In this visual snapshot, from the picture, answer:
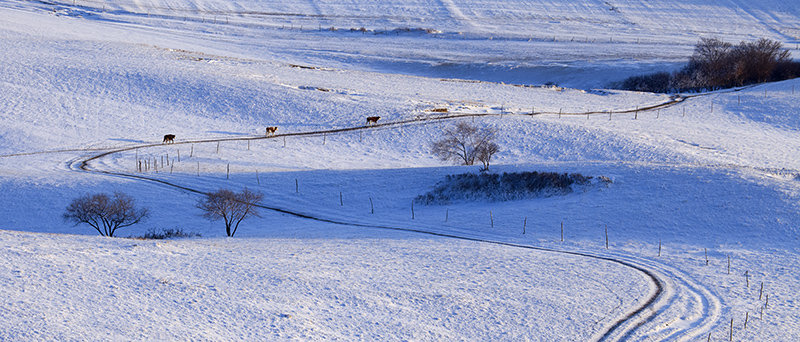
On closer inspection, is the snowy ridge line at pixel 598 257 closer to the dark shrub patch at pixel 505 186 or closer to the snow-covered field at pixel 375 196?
the snow-covered field at pixel 375 196

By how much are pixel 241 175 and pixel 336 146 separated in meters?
10.7

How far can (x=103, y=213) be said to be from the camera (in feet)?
89.0

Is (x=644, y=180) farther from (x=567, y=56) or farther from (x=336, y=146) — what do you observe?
(x=567, y=56)

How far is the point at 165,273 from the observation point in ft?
59.2

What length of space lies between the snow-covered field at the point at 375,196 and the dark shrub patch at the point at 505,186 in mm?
645

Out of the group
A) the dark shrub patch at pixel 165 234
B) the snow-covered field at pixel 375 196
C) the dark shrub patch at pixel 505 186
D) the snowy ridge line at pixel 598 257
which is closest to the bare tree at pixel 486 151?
the snow-covered field at pixel 375 196

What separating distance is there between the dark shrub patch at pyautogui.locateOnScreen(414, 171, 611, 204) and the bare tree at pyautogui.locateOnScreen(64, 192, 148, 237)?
11.0 metres

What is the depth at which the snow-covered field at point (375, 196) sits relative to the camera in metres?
16.6

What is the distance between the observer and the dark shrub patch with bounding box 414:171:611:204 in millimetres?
30953

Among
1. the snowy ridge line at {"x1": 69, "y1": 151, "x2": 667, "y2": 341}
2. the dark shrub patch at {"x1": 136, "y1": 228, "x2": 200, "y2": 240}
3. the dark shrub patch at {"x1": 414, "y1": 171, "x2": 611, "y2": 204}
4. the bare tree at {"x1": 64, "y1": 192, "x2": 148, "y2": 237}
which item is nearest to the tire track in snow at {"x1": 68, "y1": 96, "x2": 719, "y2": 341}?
the snowy ridge line at {"x1": 69, "y1": 151, "x2": 667, "y2": 341}

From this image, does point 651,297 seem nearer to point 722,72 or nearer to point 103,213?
point 103,213

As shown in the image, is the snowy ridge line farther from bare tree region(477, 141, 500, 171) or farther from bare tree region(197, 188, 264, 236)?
bare tree region(477, 141, 500, 171)

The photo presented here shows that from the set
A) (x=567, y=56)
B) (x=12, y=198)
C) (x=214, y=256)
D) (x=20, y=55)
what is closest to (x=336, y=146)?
(x=12, y=198)

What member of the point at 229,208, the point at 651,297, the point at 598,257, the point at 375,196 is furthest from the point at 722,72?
the point at 651,297
